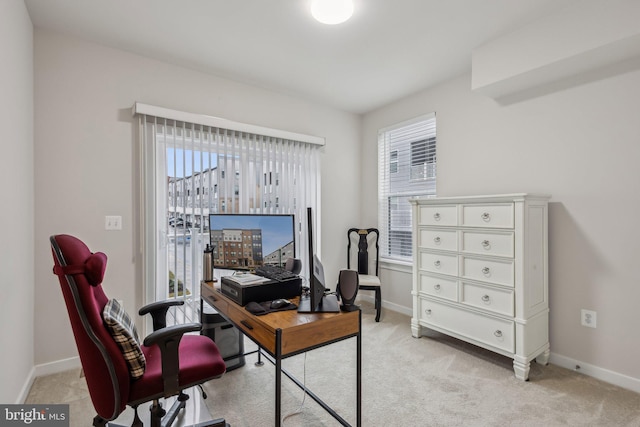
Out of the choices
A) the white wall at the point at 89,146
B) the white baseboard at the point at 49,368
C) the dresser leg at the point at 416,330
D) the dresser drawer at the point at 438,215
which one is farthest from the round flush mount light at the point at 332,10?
the white baseboard at the point at 49,368

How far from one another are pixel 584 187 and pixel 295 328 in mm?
2513

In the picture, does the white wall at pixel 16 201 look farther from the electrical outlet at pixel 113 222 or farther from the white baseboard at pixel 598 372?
the white baseboard at pixel 598 372

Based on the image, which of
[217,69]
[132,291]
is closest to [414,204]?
[217,69]

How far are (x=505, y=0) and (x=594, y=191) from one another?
1.57 metres

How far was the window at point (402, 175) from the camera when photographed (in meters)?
3.62

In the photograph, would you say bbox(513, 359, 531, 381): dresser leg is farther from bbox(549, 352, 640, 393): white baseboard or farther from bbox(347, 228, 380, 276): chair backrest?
bbox(347, 228, 380, 276): chair backrest

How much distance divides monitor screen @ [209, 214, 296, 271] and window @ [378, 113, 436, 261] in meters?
2.00

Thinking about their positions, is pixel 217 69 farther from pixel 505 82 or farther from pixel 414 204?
pixel 505 82

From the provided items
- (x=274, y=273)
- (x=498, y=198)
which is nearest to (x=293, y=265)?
(x=274, y=273)

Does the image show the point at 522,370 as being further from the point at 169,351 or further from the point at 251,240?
the point at 169,351

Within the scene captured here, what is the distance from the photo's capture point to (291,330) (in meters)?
1.44

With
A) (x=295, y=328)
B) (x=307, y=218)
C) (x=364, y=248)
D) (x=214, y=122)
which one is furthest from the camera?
(x=364, y=248)

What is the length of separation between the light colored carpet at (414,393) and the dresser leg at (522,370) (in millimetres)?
42

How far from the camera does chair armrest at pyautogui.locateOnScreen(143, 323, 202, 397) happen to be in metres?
1.39
